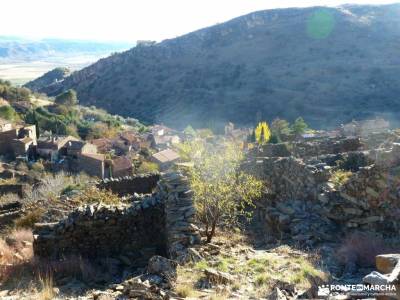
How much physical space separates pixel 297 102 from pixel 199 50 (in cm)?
5060

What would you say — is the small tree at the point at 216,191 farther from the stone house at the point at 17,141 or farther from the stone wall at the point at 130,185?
the stone house at the point at 17,141

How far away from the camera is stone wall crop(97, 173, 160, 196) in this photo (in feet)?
43.5

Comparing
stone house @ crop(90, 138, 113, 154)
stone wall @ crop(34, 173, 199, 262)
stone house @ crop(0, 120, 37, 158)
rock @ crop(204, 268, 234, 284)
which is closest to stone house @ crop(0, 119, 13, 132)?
stone house @ crop(0, 120, 37, 158)

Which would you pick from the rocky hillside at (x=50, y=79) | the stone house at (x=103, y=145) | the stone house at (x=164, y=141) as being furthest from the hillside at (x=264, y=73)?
the stone house at (x=103, y=145)

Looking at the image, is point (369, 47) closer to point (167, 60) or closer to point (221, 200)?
point (167, 60)

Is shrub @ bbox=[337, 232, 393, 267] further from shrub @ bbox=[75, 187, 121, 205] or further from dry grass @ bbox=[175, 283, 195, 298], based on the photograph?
shrub @ bbox=[75, 187, 121, 205]

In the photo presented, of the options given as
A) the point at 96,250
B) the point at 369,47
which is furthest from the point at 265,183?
the point at 369,47

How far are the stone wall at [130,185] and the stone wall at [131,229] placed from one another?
176 inches

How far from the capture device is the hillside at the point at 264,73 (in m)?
79.9

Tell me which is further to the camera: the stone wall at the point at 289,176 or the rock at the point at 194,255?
the stone wall at the point at 289,176

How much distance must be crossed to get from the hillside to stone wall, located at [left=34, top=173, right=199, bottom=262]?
62577 mm

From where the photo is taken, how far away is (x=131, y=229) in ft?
27.7

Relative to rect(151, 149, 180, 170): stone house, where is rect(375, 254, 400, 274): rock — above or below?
above

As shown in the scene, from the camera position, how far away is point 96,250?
8.28m
